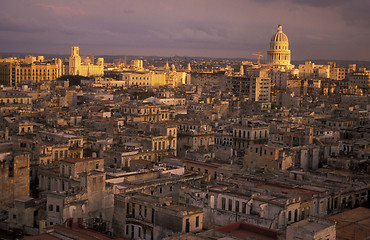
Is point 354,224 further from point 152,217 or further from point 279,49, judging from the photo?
point 279,49

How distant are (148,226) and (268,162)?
59.3 feet

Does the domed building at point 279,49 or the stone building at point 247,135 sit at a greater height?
the domed building at point 279,49

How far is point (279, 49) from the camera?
183750 millimetres

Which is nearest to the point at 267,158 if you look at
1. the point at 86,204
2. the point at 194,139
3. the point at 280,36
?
the point at 194,139

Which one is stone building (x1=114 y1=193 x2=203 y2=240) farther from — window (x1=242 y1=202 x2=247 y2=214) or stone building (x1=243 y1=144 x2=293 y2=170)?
stone building (x1=243 y1=144 x2=293 y2=170)

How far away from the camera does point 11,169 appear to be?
42.1 meters

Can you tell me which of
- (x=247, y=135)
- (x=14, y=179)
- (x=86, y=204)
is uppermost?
(x=247, y=135)

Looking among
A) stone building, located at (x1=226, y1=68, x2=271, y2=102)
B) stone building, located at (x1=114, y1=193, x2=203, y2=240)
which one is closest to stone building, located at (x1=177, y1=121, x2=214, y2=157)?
stone building, located at (x1=114, y1=193, x2=203, y2=240)

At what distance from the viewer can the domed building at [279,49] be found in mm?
182875

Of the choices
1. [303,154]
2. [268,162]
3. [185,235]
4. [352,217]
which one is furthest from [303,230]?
[303,154]

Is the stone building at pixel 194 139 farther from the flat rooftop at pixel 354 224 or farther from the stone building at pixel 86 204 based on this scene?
the flat rooftop at pixel 354 224

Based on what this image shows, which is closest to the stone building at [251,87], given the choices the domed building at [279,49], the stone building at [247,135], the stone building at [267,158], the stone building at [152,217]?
the domed building at [279,49]

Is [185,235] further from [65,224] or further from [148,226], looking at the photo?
[65,224]

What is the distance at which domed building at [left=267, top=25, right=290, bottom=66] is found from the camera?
7200 inches
